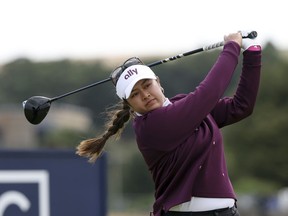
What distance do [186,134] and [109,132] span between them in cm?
65

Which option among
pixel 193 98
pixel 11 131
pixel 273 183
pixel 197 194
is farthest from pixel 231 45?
pixel 11 131

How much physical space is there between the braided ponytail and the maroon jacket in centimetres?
26

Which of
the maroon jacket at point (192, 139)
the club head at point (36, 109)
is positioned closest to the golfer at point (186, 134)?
the maroon jacket at point (192, 139)

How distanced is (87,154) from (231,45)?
1085mm

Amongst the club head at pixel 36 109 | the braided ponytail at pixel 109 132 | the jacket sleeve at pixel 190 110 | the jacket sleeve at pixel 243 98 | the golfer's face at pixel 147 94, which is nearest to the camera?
the jacket sleeve at pixel 190 110

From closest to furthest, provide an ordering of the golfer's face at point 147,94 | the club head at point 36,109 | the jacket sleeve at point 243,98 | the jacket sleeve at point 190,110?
the jacket sleeve at point 190,110
the golfer's face at point 147,94
the jacket sleeve at point 243,98
the club head at point 36,109

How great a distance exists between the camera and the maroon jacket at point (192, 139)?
4.23 metres

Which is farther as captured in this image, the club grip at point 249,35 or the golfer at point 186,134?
the club grip at point 249,35

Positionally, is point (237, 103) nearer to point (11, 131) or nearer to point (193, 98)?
point (193, 98)

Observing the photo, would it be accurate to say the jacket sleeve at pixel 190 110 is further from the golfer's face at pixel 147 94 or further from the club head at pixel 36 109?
the club head at pixel 36 109

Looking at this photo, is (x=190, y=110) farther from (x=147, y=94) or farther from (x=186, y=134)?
(x=147, y=94)

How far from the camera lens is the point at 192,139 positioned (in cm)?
437

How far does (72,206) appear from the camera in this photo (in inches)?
276

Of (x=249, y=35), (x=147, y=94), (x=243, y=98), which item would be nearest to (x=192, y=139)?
(x=147, y=94)
